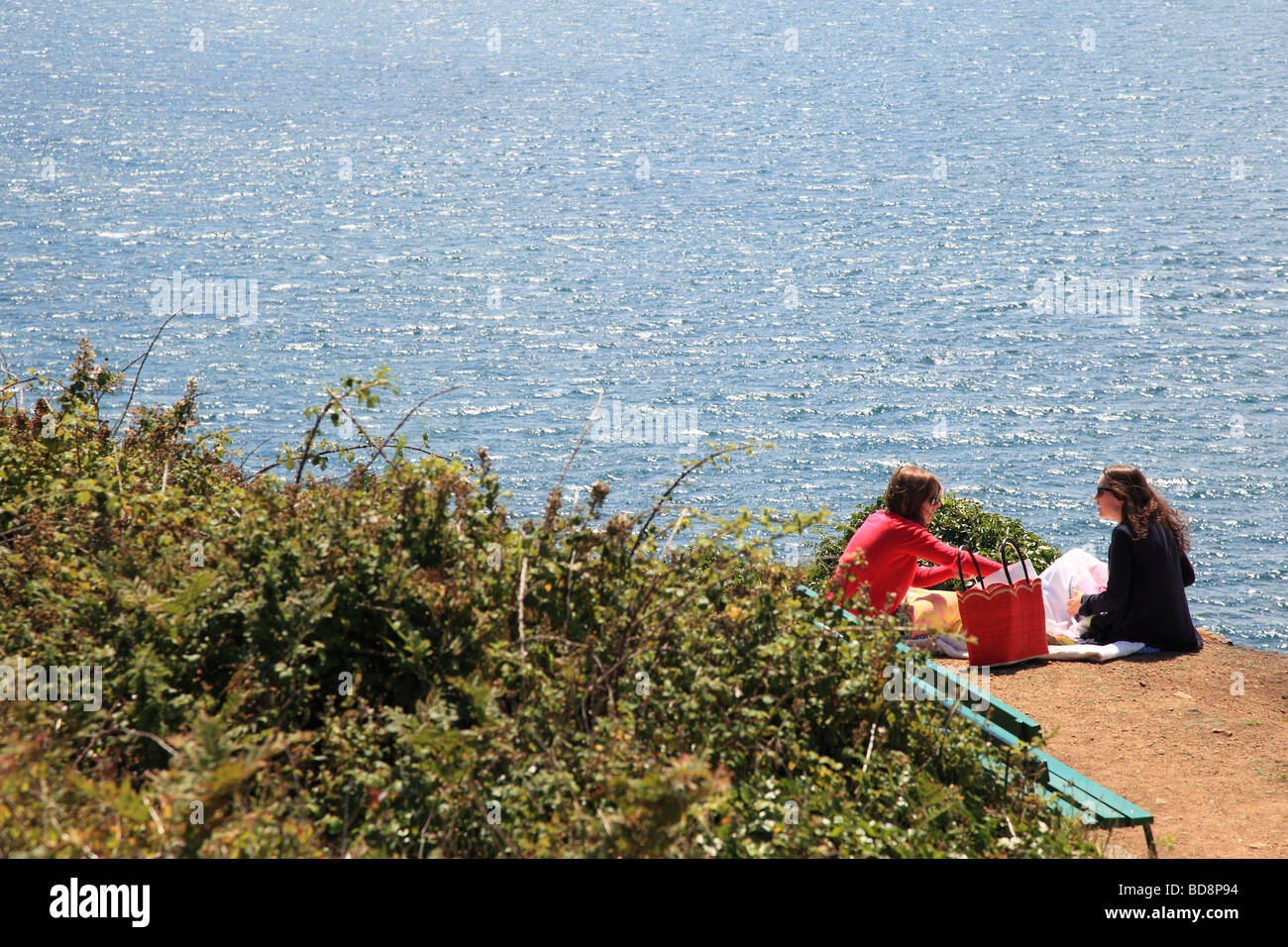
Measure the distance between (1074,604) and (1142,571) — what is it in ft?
2.40

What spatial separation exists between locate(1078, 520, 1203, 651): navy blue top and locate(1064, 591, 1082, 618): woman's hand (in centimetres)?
28

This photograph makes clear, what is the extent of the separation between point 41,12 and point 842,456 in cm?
6958

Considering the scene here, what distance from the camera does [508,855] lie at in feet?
10.9

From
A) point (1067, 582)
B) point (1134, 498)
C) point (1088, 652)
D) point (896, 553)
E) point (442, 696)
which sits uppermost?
point (1134, 498)

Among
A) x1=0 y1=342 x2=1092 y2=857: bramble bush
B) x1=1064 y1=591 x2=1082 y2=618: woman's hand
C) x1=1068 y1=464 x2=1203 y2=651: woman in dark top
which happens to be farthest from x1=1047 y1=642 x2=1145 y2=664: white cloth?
x1=0 y1=342 x2=1092 y2=857: bramble bush

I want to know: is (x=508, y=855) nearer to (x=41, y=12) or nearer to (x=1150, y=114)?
(x=1150, y=114)

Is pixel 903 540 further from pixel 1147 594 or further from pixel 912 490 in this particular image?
pixel 1147 594

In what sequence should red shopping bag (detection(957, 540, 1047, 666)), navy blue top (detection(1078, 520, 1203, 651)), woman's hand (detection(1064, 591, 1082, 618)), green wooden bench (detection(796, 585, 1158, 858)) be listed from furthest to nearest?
woman's hand (detection(1064, 591, 1082, 618))
navy blue top (detection(1078, 520, 1203, 651))
red shopping bag (detection(957, 540, 1047, 666))
green wooden bench (detection(796, 585, 1158, 858))

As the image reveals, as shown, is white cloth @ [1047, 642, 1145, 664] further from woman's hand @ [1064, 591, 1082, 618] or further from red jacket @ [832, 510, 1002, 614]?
red jacket @ [832, 510, 1002, 614]

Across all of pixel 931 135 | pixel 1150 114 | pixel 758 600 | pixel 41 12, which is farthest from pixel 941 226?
pixel 41 12

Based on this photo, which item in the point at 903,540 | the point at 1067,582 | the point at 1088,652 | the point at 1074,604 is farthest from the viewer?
the point at 1067,582

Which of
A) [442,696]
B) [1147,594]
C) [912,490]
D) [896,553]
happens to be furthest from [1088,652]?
[442,696]

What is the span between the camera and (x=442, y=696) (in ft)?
12.9

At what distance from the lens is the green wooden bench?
14.1 feet
